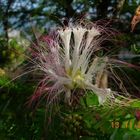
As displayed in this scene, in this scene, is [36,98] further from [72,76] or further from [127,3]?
[127,3]

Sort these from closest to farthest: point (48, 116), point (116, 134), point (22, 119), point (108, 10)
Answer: point (116, 134)
point (48, 116)
point (22, 119)
point (108, 10)

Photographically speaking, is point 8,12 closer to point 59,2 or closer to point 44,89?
point 59,2

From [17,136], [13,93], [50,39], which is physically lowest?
[17,136]

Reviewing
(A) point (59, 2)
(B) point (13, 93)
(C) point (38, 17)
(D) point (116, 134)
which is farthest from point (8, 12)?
(D) point (116, 134)

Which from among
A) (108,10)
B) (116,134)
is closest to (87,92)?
(116,134)

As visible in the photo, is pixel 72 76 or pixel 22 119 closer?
pixel 72 76

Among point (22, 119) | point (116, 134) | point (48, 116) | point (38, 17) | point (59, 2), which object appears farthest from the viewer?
point (38, 17)

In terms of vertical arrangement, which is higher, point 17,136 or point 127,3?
point 127,3
